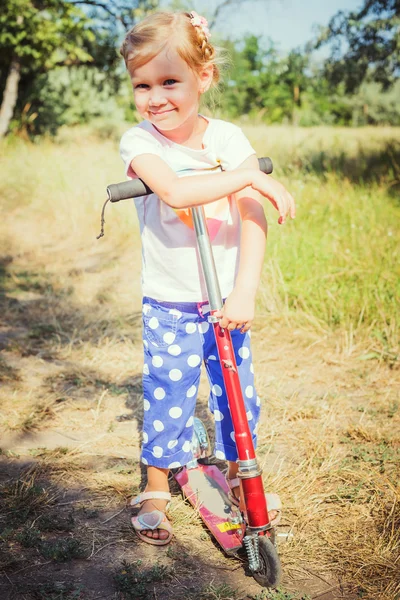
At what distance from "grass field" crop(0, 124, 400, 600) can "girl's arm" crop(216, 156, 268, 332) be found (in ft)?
2.68

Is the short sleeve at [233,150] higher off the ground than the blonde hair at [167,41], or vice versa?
the blonde hair at [167,41]

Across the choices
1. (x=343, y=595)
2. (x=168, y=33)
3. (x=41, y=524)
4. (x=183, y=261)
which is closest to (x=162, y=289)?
(x=183, y=261)

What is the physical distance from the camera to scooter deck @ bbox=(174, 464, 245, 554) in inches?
74.6

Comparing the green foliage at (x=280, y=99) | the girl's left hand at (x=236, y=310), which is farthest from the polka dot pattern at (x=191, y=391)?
the green foliage at (x=280, y=99)

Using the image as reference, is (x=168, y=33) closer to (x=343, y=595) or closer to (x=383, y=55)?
(x=343, y=595)

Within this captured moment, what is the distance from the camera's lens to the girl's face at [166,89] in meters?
1.64

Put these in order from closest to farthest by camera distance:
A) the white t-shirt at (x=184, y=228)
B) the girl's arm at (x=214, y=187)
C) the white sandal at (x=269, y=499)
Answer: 1. the girl's arm at (x=214, y=187)
2. the white t-shirt at (x=184, y=228)
3. the white sandal at (x=269, y=499)

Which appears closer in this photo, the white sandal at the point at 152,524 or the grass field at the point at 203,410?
the grass field at the point at 203,410

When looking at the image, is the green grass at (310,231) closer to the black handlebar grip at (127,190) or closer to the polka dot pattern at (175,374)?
the polka dot pattern at (175,374)

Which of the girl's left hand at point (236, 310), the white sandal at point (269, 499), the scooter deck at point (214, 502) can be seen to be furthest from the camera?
the white sandal at point (269, 499)

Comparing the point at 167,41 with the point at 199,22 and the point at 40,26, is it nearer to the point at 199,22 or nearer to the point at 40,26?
the point at 199,22

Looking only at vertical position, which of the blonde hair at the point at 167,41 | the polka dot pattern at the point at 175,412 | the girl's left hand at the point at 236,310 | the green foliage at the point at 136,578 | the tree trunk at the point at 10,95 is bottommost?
the green foliage at the point at 136,578

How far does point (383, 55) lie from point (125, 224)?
4.65 meters

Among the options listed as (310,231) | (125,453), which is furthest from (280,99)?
(125,453)
